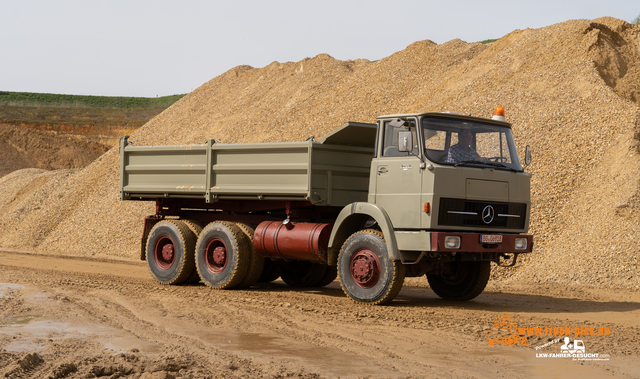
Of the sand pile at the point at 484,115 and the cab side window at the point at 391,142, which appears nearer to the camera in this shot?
the cab side window at the point at 391,142

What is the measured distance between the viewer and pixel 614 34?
25.8 meters

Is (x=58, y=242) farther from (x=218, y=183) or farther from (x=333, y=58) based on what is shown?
(x=333, y=58)

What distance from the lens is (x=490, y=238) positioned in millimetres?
9500

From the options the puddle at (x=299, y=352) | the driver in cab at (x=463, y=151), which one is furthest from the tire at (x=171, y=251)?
the driver in cab at (x=463, y=151)

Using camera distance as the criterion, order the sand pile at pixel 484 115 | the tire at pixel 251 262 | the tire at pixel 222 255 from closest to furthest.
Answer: the tire at pixel 222 255
the tire at pixel 251 262
the sand pile at pixel 484 115

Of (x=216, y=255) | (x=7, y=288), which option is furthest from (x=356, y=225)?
(x=7, y=288)

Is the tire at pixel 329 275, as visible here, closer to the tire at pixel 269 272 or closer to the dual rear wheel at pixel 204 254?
the tire at pixel 269 272

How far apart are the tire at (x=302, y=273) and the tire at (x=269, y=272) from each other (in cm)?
10

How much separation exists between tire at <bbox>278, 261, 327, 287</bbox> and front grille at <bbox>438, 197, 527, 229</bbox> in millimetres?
4079

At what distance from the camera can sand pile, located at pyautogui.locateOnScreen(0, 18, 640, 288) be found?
15.6 metres

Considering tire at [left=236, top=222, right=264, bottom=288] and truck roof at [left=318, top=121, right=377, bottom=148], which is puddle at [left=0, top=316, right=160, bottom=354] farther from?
truck roof at [left=318, top=121, right=377, bottom=148]

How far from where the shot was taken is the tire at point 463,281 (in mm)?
10844

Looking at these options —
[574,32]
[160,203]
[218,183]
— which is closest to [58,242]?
[160,203]

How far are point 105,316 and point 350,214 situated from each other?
3872 mm
